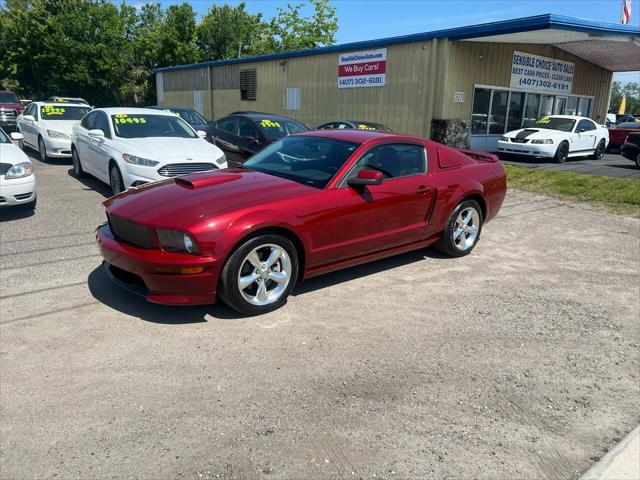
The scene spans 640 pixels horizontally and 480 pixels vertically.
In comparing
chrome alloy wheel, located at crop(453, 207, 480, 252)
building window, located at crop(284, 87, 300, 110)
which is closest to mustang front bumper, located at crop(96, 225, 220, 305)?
chrome alloy wheel, located at crop(453, 207, 480, 252)

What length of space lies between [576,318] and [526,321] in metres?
0.53

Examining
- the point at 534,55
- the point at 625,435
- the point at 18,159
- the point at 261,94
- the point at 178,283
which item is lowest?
the point at 625,435

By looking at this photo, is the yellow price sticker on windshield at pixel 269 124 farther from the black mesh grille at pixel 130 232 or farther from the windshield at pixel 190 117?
the black mesh grille at pixel 130 232

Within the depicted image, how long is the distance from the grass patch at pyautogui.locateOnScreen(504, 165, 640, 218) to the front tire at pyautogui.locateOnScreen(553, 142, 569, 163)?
2868mm

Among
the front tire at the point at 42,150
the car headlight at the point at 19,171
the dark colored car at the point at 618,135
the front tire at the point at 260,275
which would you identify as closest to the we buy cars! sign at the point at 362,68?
the dark colored car at the point at 618,135

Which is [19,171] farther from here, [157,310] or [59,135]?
[59,135]

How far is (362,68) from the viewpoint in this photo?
62.3 feet

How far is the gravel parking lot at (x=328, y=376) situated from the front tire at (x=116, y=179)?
257cm

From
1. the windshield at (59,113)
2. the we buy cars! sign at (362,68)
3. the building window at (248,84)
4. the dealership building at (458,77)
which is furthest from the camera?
the building window at (248,84)

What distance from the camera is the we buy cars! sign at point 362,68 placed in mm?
18312

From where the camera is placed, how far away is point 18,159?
745cm

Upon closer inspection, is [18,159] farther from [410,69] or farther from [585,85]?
[585,85]

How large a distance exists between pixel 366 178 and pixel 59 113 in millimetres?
11563

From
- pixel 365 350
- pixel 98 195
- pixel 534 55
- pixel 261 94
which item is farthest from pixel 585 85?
pixel 365 350
